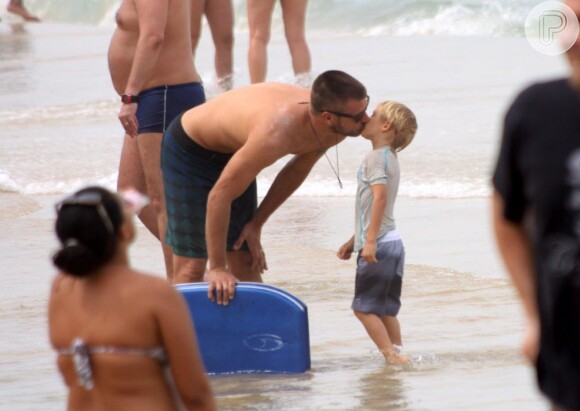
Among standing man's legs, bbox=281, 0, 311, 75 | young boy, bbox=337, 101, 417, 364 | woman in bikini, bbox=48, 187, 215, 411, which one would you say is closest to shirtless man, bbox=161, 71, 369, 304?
young boy, bbox=337, 101, 417, 364

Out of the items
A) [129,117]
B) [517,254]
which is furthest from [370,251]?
[517,254]

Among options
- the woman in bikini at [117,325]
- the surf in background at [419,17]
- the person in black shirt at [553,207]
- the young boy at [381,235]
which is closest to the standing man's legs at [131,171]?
the young boy at [381,235]

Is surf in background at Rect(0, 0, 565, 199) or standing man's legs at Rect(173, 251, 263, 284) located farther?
surf in background at Rect(0, 0, 565, 199)

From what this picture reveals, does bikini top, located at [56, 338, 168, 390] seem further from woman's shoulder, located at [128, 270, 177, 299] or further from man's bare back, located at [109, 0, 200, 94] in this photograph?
man's bare back, located at [109, 0, 200, 94]

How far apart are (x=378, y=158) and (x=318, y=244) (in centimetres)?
221

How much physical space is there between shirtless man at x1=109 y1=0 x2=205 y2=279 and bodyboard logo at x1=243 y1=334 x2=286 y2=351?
3.78ft

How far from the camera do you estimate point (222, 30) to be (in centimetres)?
973

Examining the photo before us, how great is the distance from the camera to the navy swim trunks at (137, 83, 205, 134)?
18.7 ft

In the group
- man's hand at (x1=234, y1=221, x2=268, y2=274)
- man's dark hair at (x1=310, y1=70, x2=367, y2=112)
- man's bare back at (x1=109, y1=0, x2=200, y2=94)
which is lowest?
man's hand at (x1=234, y1=221, x2=268, y2=274)

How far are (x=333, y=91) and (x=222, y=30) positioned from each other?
5.31 metres

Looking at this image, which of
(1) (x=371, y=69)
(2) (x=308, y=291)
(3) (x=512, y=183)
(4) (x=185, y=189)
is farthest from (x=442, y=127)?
(3) (x=512, y=183)

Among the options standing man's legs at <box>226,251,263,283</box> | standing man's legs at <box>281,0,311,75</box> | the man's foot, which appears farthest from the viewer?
the man's foot

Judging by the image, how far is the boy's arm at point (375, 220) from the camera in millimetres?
4711

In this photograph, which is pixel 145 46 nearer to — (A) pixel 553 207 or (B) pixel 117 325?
(B) pixel 117 325
